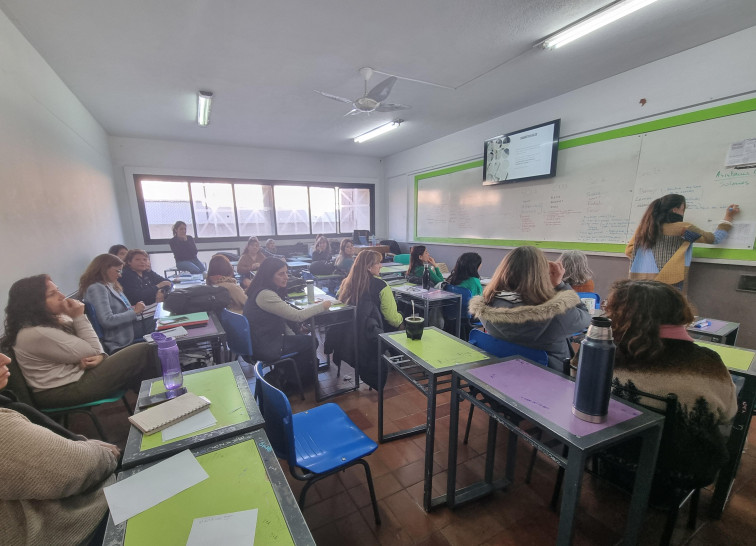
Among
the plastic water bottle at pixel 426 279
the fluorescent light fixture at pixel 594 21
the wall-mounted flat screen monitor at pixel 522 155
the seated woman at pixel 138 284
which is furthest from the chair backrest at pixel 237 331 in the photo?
the wall-mounted flat screen monitor at pixel 522 155

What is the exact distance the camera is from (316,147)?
6.46 metres

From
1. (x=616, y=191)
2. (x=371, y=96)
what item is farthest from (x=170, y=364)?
(x=616, y=191)

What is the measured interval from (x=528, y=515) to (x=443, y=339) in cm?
96

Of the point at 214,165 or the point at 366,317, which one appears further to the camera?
the point at 214,165

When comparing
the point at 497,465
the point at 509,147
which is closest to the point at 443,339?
the point at 497,465

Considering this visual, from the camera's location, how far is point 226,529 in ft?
2.33

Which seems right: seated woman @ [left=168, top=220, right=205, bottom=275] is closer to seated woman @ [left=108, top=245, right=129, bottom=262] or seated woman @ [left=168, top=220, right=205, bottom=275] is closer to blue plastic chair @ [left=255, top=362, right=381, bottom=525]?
seated woman @ [left=108, top=245, right=129, bottom=262]

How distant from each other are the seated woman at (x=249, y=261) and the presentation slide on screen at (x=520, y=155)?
3894mm

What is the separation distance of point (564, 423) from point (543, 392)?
7.9 inches

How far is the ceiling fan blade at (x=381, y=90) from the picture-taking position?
3045 millimetres

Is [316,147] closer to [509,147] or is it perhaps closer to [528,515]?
[509,147]

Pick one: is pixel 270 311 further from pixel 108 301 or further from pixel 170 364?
pixel 108 301

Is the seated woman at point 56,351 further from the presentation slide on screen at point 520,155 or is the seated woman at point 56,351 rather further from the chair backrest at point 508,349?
the presentation slide on screen at point 520,155

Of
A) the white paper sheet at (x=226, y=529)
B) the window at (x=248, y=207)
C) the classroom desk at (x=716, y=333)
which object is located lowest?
the classroom desk at (x=716, y=333)
